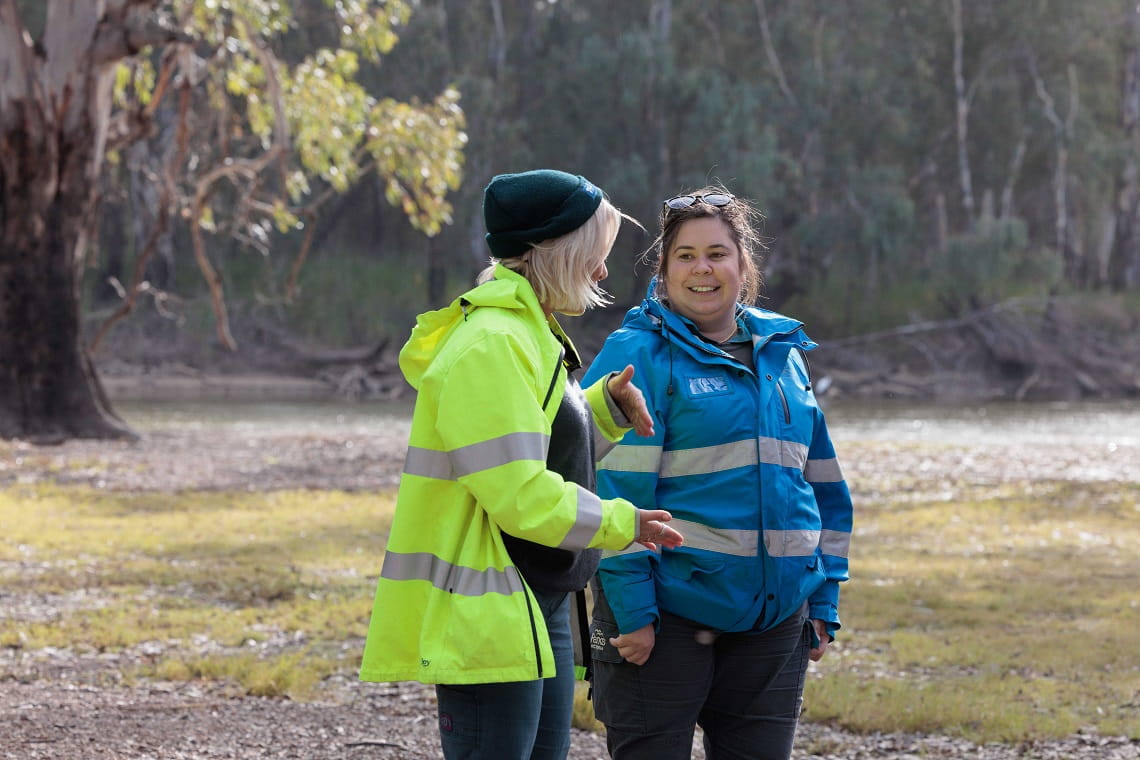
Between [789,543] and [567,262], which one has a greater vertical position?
[567,262]

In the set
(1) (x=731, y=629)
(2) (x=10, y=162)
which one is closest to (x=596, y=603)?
(1) (x=731, y=629)

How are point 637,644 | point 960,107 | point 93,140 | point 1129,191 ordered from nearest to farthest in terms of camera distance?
point 637,644 → point 93,140 → point 960,107 → point 1129,191

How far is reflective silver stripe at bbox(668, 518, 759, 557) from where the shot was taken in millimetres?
3266

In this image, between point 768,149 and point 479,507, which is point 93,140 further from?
point 768,149

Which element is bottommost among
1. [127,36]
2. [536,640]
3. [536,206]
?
[536,640]

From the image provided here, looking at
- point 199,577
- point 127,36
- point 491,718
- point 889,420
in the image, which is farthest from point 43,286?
point 889,420

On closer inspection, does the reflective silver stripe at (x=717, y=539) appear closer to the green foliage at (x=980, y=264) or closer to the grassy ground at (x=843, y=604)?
the grassy ground at (x=843, y=604)

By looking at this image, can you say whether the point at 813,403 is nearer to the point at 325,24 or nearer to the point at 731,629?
the point at 731,629

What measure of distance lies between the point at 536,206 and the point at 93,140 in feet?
43.4

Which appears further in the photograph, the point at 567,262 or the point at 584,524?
the point at 567,262

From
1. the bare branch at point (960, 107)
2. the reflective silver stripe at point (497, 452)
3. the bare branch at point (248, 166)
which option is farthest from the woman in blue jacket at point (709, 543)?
the bare branch at point (960, 107)

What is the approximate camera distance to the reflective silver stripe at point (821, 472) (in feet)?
11.7

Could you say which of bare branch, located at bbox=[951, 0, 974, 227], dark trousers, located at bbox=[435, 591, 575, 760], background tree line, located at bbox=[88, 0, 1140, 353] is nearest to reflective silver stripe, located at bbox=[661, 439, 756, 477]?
dark trousers, located at bbox=[435, 591, 575, 760]

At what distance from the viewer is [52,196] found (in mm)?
15062
